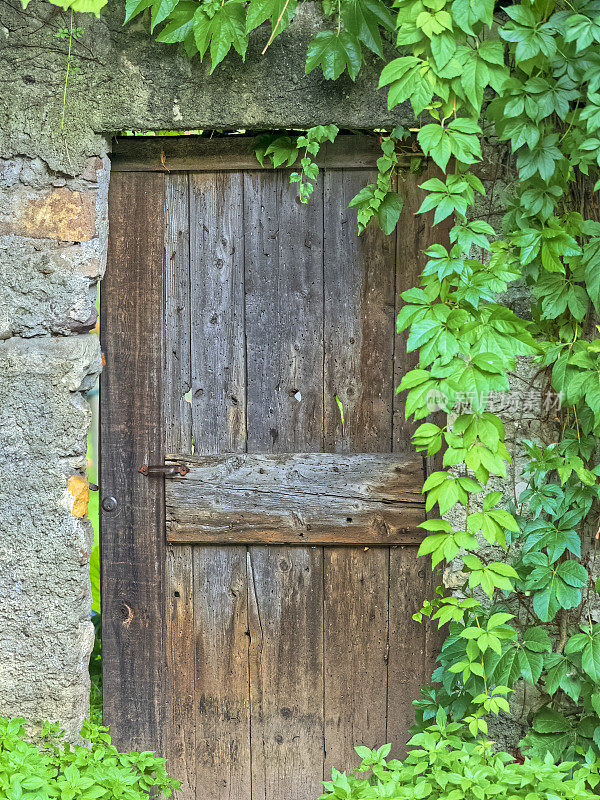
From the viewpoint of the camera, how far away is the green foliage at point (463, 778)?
1.50 meters

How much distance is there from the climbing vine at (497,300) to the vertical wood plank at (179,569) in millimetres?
493

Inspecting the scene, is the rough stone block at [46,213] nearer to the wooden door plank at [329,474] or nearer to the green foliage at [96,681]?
the wooden door plank at [329,474]

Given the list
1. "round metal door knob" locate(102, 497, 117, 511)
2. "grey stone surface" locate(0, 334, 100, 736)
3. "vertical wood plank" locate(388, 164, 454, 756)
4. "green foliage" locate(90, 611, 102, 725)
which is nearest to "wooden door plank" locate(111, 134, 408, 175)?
"vertical wood plank" locate(388, 164, 454, 756)

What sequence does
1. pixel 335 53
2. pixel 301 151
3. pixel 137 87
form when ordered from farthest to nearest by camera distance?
pixel 301 151
pixel 137 87
pixel 335 53

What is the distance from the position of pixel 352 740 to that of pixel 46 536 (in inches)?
45.6

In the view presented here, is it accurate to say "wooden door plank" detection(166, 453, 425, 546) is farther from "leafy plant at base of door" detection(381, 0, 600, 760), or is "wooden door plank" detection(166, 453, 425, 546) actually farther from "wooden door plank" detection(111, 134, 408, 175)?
"wooden door plank" detection(111, 134, 408, 175)

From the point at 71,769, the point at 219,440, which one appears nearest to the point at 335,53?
the point at 219,440

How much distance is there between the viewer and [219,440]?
2.08 m

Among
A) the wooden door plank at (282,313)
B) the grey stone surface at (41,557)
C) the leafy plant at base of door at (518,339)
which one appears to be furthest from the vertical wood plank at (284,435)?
the grey stone surface at (41,557)

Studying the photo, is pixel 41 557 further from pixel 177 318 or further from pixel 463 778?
pixel 463 778

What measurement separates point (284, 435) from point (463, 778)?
105cm

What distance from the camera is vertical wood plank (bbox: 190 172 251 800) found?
2047mm

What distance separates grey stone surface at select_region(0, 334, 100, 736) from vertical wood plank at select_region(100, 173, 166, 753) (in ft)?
0.68

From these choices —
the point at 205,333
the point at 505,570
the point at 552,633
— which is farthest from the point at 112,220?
the point at 552,633
